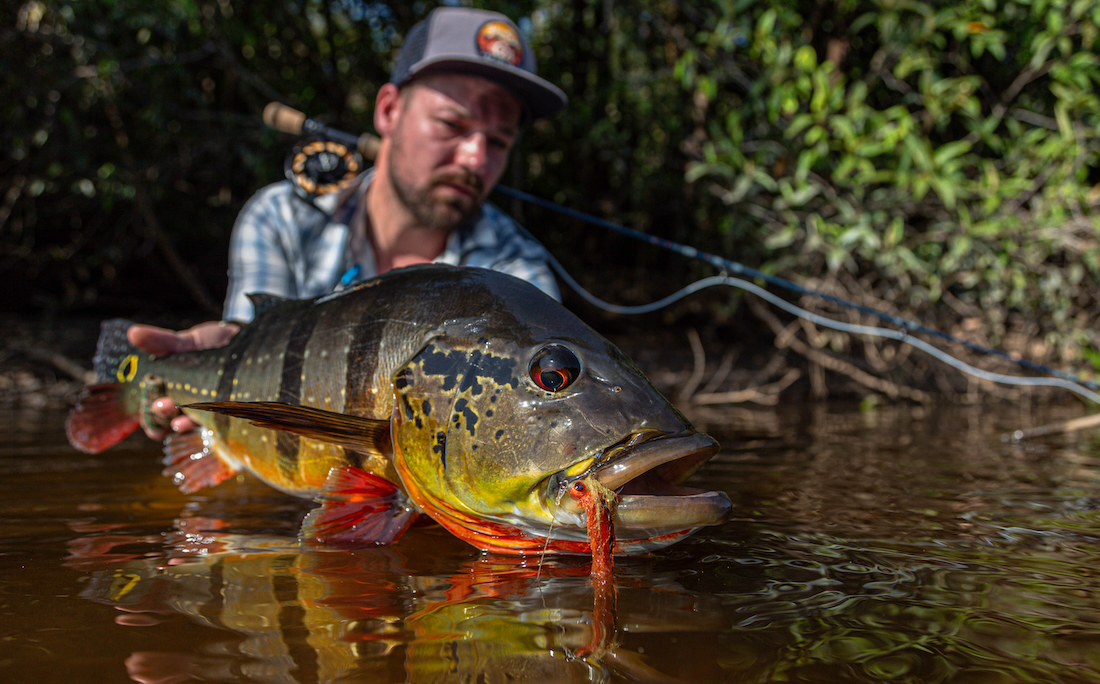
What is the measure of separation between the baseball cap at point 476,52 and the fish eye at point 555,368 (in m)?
2.03

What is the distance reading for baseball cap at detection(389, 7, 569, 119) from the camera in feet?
10.9

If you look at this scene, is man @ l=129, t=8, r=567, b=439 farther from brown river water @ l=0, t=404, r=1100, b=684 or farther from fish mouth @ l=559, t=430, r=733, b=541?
fish mouth @ l=559, t=430, r=733, b=541

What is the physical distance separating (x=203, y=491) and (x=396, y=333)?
1370 millimetres

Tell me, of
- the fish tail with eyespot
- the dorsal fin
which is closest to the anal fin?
the fish tail with eyespot

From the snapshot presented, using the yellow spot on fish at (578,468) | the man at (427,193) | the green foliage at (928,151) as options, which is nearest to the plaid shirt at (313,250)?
the man at (427,193)

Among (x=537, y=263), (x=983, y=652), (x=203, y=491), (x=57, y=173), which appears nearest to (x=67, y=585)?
(x=203, y=491)

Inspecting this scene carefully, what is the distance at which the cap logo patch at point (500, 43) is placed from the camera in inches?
132

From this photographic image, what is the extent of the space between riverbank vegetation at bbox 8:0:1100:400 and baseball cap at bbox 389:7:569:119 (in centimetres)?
288

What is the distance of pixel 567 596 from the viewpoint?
1493 mm

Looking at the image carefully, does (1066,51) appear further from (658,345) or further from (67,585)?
(67,585)

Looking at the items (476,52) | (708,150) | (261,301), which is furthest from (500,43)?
(708,150)

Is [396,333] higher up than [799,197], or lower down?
lower down

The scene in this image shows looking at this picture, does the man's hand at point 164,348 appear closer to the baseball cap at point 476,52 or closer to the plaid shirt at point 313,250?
the plaid shirt at point 313,250

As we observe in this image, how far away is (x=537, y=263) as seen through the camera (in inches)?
141
